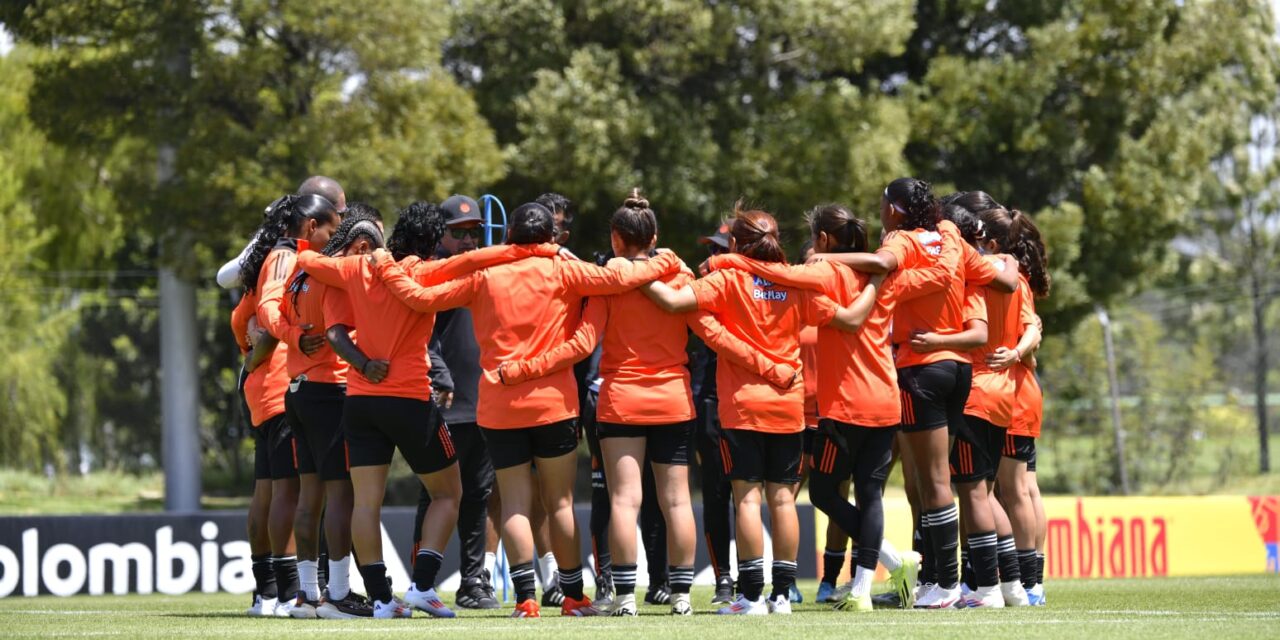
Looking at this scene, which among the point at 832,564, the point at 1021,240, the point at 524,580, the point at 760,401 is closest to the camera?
the point at 760,401

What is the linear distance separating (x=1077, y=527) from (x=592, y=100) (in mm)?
9430

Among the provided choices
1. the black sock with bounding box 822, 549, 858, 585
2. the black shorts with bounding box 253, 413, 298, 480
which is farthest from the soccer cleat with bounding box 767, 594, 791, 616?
the black shorts with bounding box 253, 413, 298, 480

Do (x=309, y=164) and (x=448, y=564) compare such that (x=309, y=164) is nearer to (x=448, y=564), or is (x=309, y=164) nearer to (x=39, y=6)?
(x=39, y=6)

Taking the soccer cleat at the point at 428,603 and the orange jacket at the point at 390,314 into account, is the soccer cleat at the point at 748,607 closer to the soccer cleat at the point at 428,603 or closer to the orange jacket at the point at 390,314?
the soccer cleat at the point at 428,603

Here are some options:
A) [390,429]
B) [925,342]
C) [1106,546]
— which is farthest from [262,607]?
[1106,546]

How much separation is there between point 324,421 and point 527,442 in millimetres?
1102

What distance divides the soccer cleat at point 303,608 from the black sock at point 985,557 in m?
3.37

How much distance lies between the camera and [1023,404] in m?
8.74

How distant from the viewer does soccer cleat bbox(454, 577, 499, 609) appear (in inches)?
347

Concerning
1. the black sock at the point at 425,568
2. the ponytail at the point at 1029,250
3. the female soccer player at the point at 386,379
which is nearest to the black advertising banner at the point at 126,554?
the black sock at the point at 425,568

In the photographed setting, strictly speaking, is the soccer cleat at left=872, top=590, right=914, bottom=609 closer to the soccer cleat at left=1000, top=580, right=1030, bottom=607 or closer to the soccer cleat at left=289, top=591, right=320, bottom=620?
the soccer cleat at left=1000, top=580, right=1030, bottom=607

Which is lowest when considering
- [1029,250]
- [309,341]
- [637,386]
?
[637,386]

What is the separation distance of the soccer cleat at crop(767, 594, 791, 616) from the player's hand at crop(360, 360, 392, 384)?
2.18 metres

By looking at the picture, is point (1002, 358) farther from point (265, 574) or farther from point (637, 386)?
point (265, 574)
